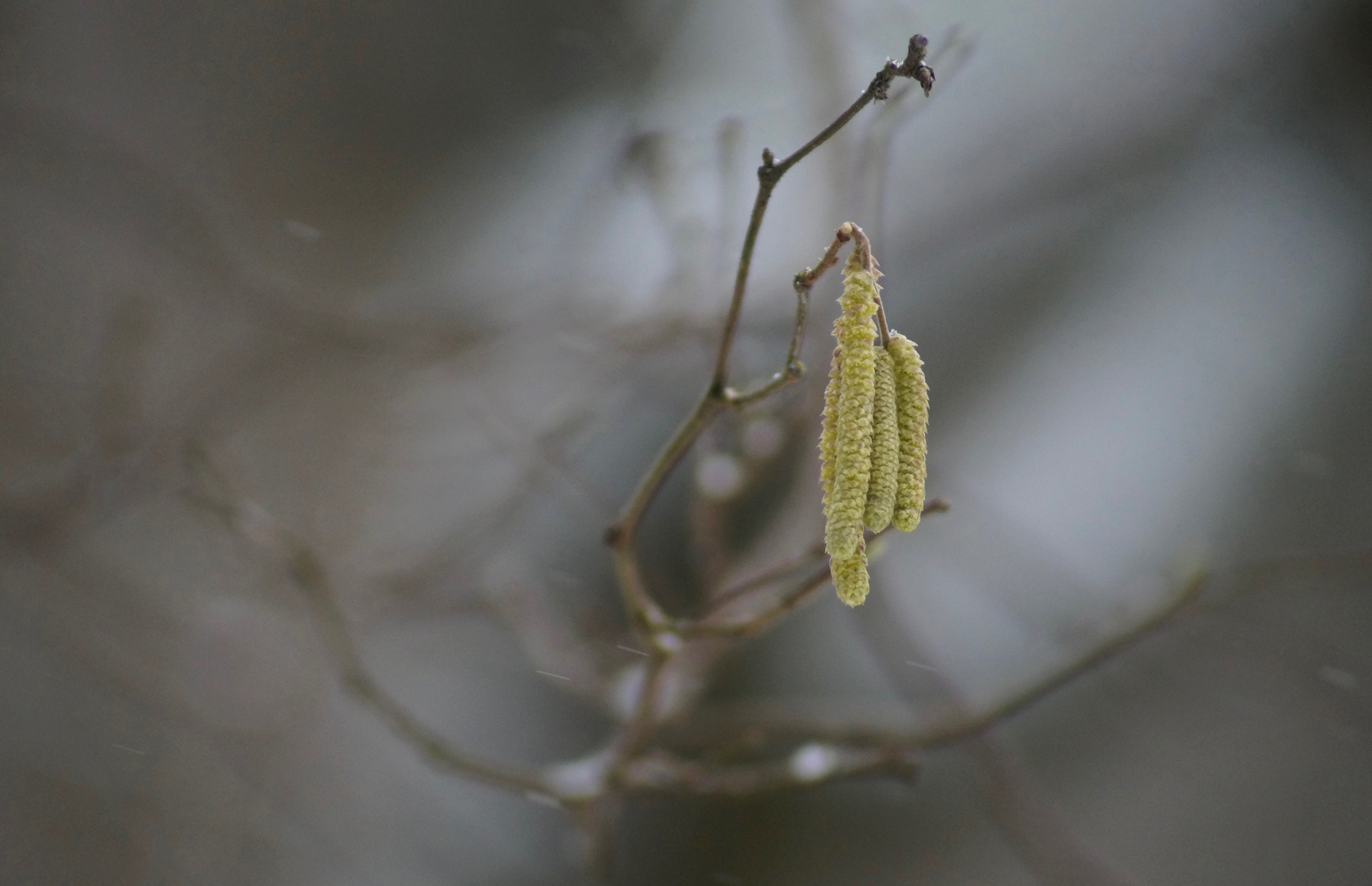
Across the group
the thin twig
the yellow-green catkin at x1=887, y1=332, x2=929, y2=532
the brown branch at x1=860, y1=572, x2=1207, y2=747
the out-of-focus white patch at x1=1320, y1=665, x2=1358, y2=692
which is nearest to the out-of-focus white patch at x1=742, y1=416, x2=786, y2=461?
the brown branch at x1=860, y1=572, x2=1207, y2=747

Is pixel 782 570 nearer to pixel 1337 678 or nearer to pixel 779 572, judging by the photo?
pixel 779 572

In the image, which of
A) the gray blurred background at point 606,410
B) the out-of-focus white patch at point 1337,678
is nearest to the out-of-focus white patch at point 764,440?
the gray blurred background at point 606,410

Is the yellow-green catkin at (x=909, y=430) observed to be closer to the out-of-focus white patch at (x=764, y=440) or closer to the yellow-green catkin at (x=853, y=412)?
the yellow-green catkin at (x=853, y=412)

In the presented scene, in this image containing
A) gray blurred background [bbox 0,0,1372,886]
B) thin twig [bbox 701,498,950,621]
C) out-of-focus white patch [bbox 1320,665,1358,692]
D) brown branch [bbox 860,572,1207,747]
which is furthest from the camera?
gray blurred background [bbox 0,0,1372,886]

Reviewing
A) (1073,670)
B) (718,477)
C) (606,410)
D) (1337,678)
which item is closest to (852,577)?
(1073,670)

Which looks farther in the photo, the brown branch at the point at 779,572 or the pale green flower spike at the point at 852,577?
the brown branch at the point at 779,572

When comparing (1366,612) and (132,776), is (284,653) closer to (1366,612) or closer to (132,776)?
(132,776)

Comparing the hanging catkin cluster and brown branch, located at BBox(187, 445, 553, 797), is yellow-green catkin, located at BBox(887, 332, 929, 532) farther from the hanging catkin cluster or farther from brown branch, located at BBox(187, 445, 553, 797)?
brown branch, located at BBox(187, 445, 553, 797)
